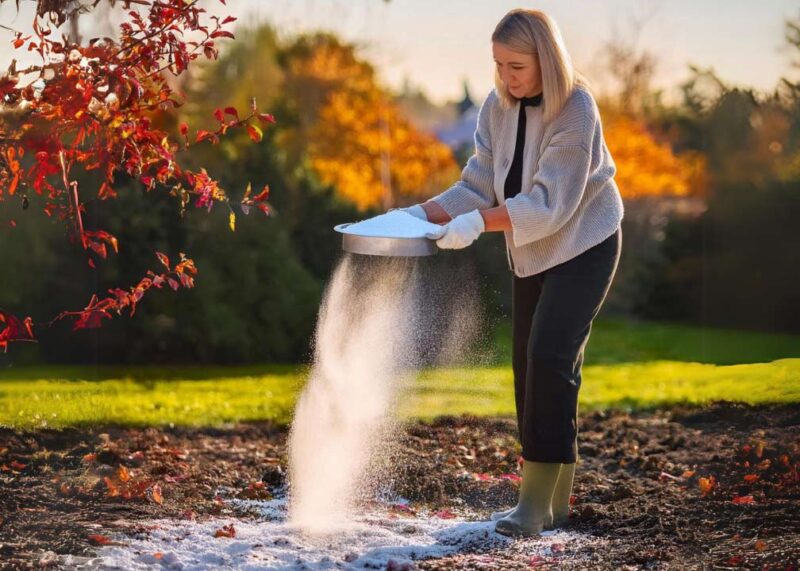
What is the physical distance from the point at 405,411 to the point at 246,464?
1.50 metres

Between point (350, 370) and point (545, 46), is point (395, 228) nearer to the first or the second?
point (545, 46)

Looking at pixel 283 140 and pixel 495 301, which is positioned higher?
pixel 283 140

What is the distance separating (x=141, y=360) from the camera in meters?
7.61

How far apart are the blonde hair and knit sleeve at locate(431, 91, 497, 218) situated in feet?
1.22

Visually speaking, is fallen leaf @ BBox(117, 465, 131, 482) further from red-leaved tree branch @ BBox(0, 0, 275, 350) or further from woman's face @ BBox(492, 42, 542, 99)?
woman's face @ BBox(492, 42, 542, 99)

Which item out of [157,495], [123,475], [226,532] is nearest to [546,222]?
[226,532]

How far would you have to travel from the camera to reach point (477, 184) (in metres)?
3.52

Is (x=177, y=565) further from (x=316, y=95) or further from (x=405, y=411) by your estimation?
(x=316, y=95)

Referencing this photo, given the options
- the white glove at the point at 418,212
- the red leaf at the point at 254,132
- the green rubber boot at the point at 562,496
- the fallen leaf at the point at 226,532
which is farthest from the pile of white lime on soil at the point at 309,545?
the red leaf at the point at 254,132

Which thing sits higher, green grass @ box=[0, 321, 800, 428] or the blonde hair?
the blonde hair

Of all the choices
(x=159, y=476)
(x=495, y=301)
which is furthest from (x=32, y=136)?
(x=495, y=301)

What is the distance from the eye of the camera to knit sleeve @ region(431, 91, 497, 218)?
3467 mm

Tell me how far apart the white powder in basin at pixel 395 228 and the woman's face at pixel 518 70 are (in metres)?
0.49

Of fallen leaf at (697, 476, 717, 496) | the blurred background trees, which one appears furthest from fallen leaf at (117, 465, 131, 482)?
fallen leaf at (697, 476, 717, 496)
